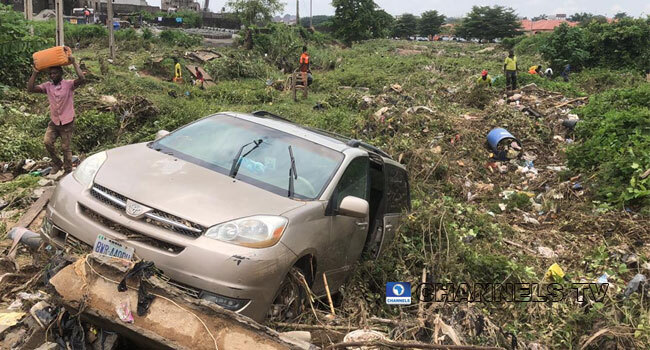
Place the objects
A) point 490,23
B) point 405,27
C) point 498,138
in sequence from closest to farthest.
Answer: point 498,138 → point 490,23 → point 405,27

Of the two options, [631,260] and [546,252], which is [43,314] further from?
[631,260]

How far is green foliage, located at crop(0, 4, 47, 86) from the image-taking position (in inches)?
496

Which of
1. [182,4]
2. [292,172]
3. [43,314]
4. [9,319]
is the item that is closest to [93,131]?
[292,172]

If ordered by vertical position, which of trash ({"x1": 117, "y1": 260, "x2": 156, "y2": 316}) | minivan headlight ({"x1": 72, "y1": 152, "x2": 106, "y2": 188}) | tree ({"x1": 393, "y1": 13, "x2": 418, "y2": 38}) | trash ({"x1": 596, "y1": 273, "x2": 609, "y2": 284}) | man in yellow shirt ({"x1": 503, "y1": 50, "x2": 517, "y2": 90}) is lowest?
trash ({"x1": 596, "y1": 273, "x2": 609, "y2": 284})

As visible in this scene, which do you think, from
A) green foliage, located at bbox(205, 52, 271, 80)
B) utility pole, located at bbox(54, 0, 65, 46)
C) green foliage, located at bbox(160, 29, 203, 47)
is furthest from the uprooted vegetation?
green foliage, located at bbox(160, 29, 203, 47)

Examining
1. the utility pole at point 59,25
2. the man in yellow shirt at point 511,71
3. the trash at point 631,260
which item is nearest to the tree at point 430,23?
the man in yellow shirt at point 511,71

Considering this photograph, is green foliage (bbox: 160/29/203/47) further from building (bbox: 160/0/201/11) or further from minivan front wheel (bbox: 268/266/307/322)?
building (bbox: 160/0/201/11)

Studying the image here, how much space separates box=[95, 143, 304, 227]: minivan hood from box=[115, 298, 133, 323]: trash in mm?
699

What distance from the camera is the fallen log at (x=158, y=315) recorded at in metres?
2.80

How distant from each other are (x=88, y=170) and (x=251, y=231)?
158cm

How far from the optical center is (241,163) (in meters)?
Answer: 4.38

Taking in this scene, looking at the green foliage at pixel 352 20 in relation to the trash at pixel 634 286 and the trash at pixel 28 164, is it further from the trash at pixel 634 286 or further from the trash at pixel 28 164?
the trash at pixel 634 286

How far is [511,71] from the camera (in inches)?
709

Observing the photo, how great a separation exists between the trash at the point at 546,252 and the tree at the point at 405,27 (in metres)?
86.7
